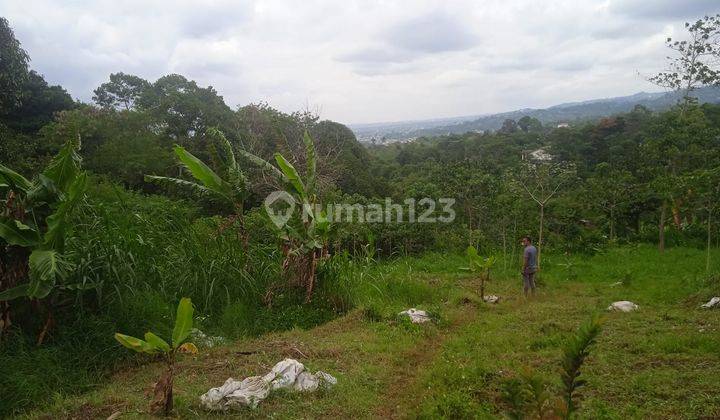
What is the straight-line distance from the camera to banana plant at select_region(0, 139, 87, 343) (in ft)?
15.3

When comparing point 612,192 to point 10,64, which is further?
point 612,192

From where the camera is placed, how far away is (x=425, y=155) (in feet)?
136

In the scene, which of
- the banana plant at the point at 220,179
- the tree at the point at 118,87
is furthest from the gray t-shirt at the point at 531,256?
the tree at the point at 118,87

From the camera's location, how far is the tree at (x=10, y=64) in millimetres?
13234

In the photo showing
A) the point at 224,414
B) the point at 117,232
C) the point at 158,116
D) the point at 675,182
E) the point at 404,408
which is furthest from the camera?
the point at 158,116

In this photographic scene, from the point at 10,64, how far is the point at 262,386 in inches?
534

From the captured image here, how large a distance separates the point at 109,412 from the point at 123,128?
693 inches

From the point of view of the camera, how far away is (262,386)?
4168mm

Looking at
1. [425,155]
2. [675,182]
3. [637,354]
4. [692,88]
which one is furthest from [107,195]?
[425,155]

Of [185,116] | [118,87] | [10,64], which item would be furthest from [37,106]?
[118,87]

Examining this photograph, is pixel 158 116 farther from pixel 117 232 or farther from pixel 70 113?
pixel 117 232

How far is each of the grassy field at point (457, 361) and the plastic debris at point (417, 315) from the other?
146 mm

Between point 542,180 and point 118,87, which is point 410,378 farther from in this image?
point 118,87

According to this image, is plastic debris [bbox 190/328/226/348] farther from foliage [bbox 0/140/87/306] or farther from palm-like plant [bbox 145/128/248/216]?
palm-like plant [bbox 145/128/248/216]
